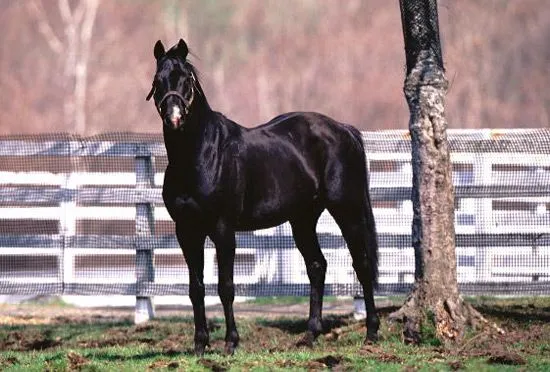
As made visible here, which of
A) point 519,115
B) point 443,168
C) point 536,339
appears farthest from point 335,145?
point 519,115

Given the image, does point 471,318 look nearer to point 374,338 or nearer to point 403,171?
point 374,338

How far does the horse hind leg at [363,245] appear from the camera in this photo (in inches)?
416

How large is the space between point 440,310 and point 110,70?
53.2 meters

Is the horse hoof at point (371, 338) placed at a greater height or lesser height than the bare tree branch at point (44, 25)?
lesser

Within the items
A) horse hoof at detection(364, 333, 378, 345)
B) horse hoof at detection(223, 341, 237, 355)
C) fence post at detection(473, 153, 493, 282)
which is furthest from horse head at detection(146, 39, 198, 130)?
fence post at detection(473, 153, 493, 282)

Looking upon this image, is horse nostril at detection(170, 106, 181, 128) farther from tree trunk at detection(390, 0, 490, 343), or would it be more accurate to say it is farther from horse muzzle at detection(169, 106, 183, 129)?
tree trunk at detection(390, 0, 490, 343)

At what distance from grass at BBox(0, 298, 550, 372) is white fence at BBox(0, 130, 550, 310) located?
1.18 feet

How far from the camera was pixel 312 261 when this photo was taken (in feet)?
36.1

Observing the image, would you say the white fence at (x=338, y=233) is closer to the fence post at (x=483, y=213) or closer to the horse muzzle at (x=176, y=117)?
the fence post at (x=483, y=213)

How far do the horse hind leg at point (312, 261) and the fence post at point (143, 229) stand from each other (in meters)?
2.42

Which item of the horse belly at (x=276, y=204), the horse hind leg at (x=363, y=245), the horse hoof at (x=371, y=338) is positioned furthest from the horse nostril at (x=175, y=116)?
the horse hoof at (x=371, y=338)

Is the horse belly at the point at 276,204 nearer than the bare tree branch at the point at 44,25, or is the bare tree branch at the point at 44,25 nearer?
the horse belly at the point at 276,204

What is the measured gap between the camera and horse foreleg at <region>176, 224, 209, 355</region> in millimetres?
9328

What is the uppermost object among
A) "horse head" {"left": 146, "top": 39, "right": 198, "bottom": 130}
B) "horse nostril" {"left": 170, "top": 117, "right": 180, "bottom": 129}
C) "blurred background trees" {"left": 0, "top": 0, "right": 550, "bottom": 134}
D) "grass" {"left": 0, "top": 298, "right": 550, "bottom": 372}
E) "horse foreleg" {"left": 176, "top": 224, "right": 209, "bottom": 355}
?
"blurred background trees" {"left": 0, "top": 0, "right": 550, "bottom": 134}
